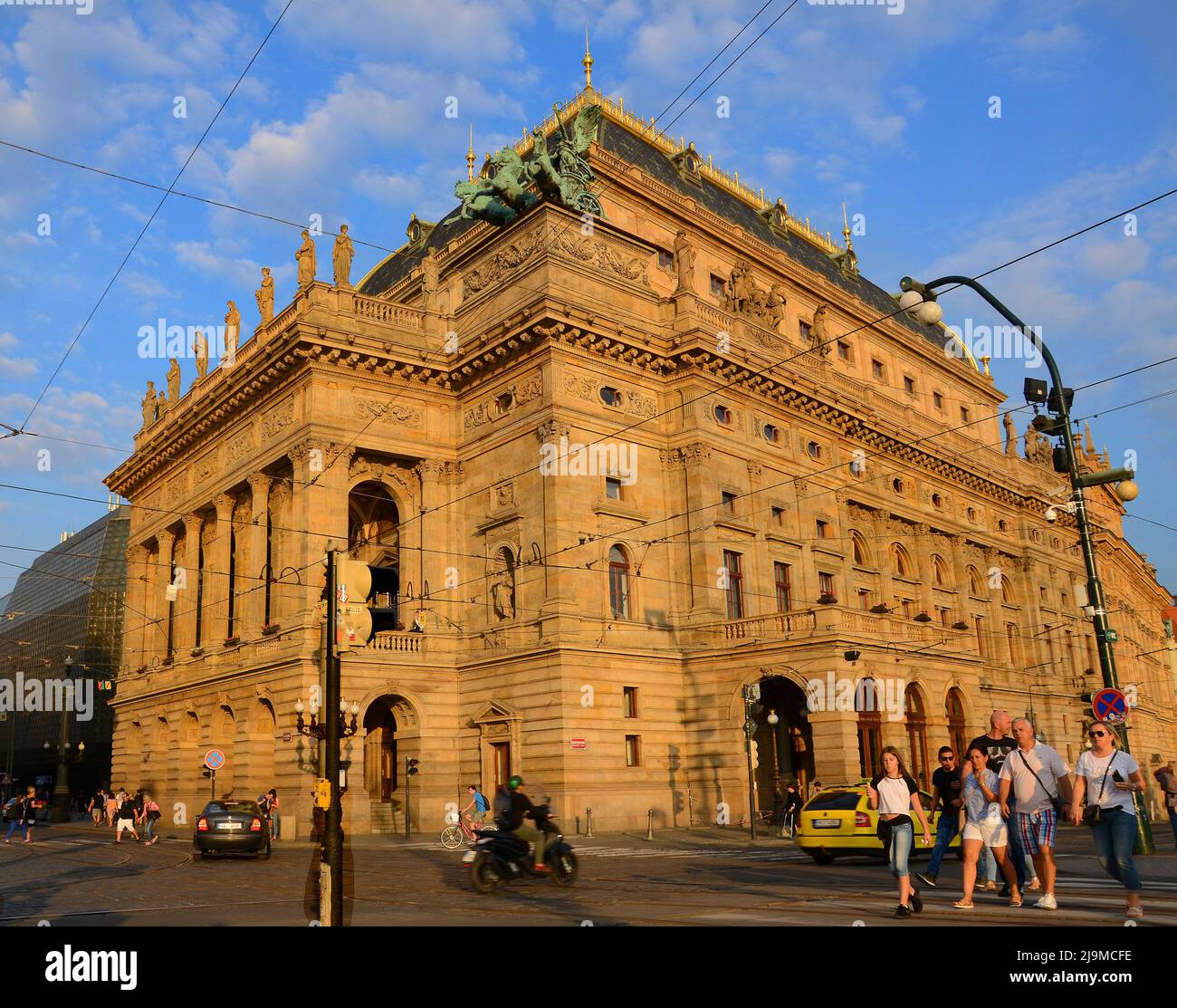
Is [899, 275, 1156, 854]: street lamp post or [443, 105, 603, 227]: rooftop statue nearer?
[899, 275, 1156, 854]: street lamp post

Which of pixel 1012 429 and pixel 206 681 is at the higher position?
pixel 1012 429

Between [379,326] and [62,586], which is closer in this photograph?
[379,326]

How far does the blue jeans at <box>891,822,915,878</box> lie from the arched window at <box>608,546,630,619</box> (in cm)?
2507

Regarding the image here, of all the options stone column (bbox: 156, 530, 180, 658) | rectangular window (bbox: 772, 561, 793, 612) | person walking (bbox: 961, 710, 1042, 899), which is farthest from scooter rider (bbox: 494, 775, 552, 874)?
stone column (bbox: 156, 530, 180, 658)

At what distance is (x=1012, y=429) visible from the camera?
230 feet

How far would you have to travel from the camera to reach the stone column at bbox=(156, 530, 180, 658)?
52.7 m

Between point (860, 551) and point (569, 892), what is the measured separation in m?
35.2

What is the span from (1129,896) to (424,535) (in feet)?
104

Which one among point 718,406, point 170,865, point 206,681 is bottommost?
point 170,865

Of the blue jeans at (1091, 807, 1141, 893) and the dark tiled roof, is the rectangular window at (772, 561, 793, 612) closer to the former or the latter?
the dark tiled roof

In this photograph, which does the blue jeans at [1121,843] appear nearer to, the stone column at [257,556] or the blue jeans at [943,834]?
the blue jeans at [943,834]
